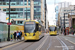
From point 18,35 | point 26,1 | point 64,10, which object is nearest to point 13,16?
point 26,1

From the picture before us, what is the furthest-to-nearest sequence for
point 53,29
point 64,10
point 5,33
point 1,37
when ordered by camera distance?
point 64,10 < point 53,29 < point 5,33 < point 1,37

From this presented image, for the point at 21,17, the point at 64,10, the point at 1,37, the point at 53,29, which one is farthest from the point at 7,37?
the point at 64,10

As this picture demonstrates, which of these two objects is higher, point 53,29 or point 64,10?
point 64,10

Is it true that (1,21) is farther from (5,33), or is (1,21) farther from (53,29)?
(53,29)

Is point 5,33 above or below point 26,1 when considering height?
below

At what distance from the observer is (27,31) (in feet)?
83.0

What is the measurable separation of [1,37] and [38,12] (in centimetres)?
6087

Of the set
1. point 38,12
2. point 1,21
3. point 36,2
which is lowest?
point 1,21

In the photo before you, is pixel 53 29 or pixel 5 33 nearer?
pixel 5 33

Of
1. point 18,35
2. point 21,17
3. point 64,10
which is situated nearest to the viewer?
point 18,35

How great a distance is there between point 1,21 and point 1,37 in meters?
2.65

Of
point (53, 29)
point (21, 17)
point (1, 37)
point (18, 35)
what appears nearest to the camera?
point (1, 37)

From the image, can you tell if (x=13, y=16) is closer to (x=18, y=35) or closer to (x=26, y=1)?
(x=26, y=1)

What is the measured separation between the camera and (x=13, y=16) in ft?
233
